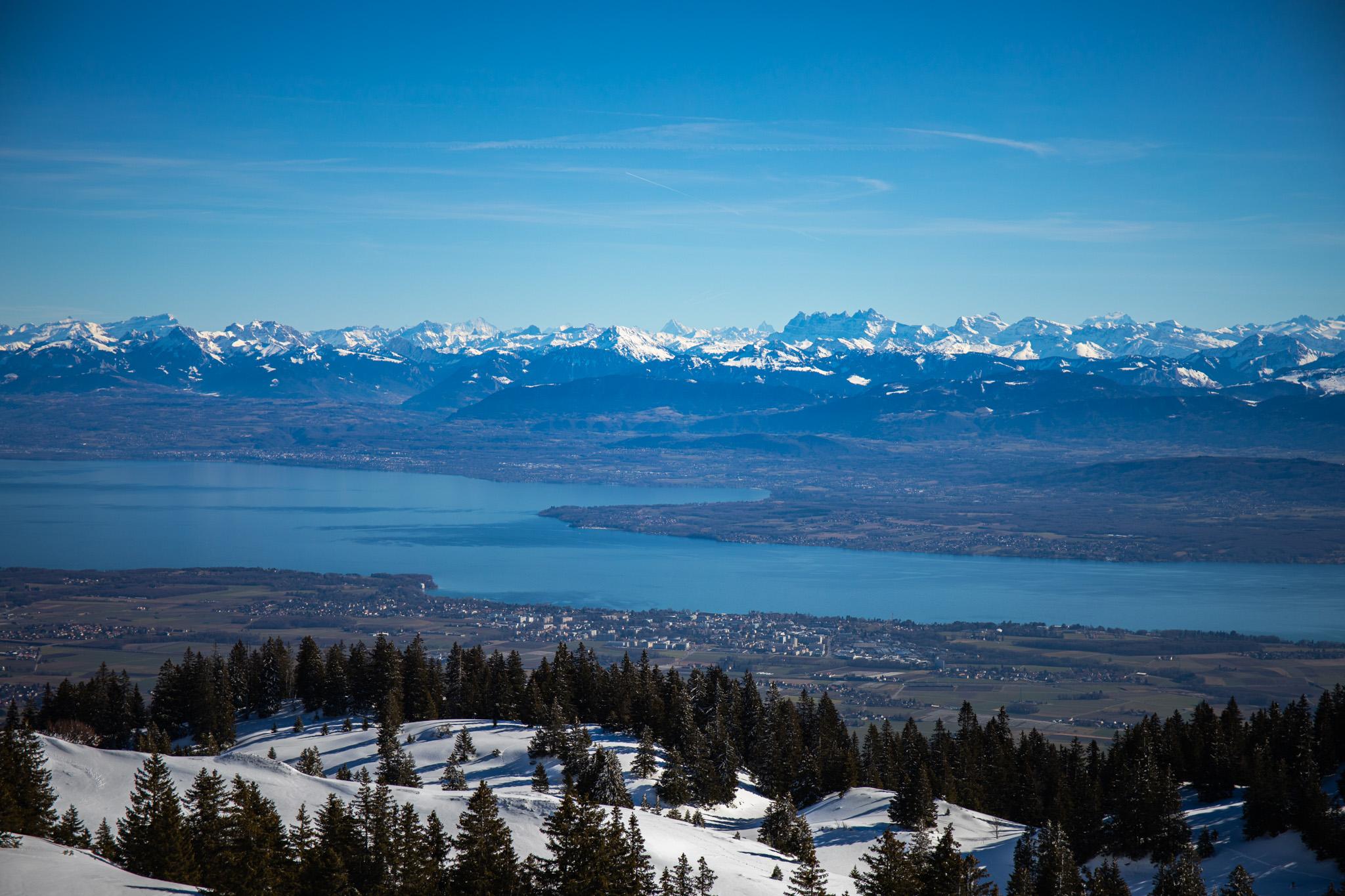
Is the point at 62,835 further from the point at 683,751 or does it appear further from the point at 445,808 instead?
the point at 683,751

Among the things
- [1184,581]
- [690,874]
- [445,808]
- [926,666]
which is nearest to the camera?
[690,874]

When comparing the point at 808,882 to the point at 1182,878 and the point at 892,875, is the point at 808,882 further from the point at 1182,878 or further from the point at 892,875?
the point at 1182,878

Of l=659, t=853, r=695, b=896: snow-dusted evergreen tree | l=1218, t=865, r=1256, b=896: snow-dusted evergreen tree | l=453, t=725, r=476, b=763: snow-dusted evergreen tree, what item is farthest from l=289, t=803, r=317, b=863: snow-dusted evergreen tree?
l=1218, t=865, r=1256, b=896: snow-dusted evergreen tree

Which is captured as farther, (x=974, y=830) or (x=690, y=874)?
(x=974, y=830)

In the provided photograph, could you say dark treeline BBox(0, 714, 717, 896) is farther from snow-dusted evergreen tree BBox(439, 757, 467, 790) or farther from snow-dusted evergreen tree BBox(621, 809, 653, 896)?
snow-dusted evergreen tree BBox(439, 757, 467, 790)

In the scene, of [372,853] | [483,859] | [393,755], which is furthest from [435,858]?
[393,755]

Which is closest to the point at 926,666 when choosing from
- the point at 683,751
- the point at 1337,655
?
the point at 1337,655
